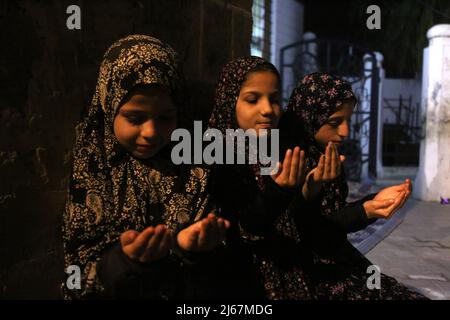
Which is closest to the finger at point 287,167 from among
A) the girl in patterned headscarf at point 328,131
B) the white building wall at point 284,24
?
the girl in patterned headscarf at point 328,131

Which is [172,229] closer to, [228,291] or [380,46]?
[228,291]

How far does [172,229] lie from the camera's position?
5.78 ft

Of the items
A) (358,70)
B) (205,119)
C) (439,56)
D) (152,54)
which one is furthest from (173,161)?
(358,70)

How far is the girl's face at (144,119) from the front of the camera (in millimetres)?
1671

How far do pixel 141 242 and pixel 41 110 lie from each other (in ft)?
3.01

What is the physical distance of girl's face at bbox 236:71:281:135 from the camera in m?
2.07

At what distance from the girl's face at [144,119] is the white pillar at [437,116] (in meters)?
6.46

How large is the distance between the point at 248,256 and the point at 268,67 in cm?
81

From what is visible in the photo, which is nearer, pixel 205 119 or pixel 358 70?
pixel 205 119

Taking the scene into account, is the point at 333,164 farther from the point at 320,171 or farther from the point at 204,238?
the point at 204,238

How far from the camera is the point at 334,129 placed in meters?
2.39

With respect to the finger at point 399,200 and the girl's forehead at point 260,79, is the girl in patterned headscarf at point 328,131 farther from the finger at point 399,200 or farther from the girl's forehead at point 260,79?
the girl's forehead at point 260,79
